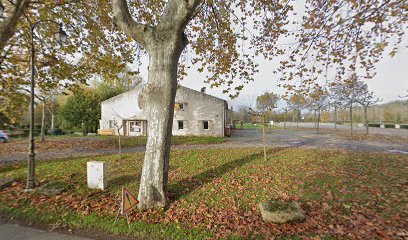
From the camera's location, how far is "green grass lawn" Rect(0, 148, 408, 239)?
3750mm

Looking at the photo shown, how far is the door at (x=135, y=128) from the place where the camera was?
75.1 ft

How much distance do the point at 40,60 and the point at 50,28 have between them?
66.1 inches

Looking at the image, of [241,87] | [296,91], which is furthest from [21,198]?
[296,91]

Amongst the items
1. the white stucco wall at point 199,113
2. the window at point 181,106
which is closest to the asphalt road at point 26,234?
the white stucco wall at point 199,113

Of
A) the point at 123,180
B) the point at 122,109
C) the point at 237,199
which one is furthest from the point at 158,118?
the point at 122,109

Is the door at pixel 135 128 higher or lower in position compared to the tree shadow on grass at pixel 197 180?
higher

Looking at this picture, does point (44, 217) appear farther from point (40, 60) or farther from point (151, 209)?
point (40, 60)

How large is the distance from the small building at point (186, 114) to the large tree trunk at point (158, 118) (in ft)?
54.4

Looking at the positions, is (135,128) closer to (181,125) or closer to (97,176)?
(181,125)

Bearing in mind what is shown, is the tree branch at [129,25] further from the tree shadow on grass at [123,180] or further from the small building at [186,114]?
the small building at [186,114]

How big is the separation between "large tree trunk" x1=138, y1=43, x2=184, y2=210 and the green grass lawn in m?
0.45

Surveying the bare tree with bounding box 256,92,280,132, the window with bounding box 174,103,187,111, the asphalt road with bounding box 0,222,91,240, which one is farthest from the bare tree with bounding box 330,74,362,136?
the asphalt road with bounding box 0,222,91,240

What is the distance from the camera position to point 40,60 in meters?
8.53

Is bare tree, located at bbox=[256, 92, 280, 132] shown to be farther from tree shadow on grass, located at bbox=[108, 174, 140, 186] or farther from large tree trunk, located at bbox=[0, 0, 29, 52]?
large tree trunk, located at bbox=[0, 0, 29, 52]
